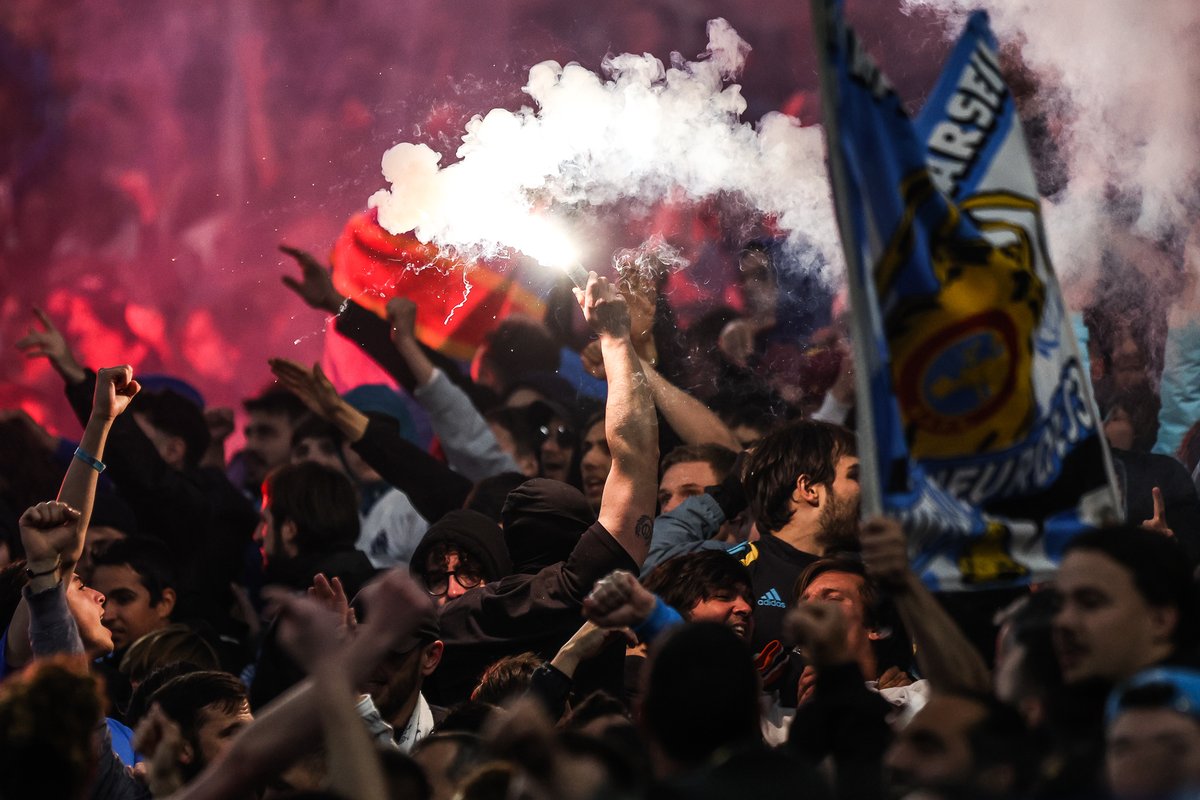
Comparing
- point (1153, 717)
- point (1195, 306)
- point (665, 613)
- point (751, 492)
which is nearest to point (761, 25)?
point (1195, 306)

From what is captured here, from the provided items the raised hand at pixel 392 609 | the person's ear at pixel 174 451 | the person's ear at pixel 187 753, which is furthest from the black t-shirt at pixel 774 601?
the person's ear at pixel 174 451

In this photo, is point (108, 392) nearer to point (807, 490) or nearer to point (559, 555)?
point (559, 555)

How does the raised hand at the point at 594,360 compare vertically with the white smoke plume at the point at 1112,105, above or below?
below

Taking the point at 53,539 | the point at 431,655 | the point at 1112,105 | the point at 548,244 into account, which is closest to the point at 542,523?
the point at 431,655

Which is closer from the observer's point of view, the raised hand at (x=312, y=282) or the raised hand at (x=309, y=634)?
the raised hand at (x=309, y=634)

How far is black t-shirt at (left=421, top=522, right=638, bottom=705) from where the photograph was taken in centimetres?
463

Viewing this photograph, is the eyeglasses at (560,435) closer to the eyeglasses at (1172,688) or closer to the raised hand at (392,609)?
the raised hand at (392,609)

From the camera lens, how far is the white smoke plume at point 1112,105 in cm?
615

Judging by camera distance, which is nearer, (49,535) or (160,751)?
(160,751)

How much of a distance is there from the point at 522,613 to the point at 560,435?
2.32 meters

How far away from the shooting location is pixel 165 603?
608 centimetres

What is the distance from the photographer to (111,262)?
9109mm

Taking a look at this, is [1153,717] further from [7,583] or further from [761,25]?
[761,25]

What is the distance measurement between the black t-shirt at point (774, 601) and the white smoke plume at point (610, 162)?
5.92 ft
